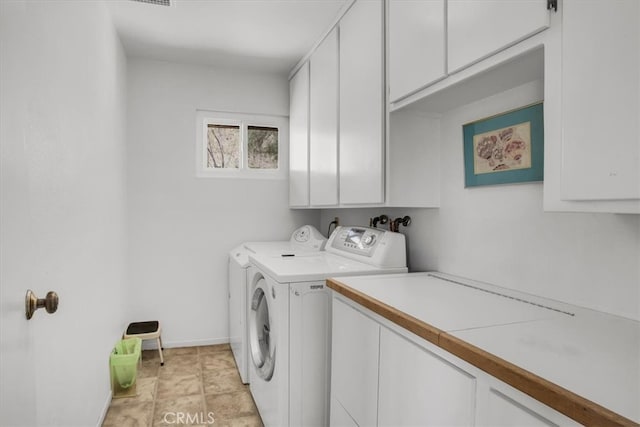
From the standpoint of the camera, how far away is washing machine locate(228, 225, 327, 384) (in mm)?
2607

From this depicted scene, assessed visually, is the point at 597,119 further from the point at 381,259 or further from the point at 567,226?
the point at 381,259

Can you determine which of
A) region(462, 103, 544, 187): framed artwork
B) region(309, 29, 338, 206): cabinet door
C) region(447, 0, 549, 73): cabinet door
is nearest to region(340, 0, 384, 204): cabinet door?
region(309, 29, 338, 206): cabinet door

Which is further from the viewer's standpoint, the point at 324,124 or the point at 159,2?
the point at 324,124

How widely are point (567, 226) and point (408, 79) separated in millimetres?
831

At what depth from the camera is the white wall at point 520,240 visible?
3.66 feet

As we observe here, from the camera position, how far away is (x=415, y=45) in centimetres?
154

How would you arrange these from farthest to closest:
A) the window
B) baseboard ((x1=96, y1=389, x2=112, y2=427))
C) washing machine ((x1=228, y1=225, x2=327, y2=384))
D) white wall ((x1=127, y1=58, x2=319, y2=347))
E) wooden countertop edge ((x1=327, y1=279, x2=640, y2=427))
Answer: the window
white wall ((x1=127, y1=58, x2=319, y2=347))
washing machine ((x1=228, y1=225, x2=327, y2=384))
baseboard ((x1=96, y1=389, x2=112, y2=427))
wooden countertop edge ((x1=327, y1=279, x2=640, y2=427))

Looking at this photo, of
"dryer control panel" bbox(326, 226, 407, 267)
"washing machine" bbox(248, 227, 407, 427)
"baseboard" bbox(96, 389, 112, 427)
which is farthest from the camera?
"baseboard" bbox(96, 389, 112, 427)

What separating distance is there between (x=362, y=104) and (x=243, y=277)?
1.41 metres

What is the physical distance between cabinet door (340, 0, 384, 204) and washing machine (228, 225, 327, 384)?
743 millimetres

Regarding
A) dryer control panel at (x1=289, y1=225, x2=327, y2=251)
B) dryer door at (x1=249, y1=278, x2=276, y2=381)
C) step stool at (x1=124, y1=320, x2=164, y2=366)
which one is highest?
dryer control panel at (x1=289, y1=225, x2=327, y2=251)

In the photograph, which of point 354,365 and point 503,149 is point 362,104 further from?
point 354,365

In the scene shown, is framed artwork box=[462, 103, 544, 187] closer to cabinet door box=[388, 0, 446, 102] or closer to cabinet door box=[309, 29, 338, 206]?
cabinet door box=[388, 0, 446, 102]

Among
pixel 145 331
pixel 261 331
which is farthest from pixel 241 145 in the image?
pixel 261 331
